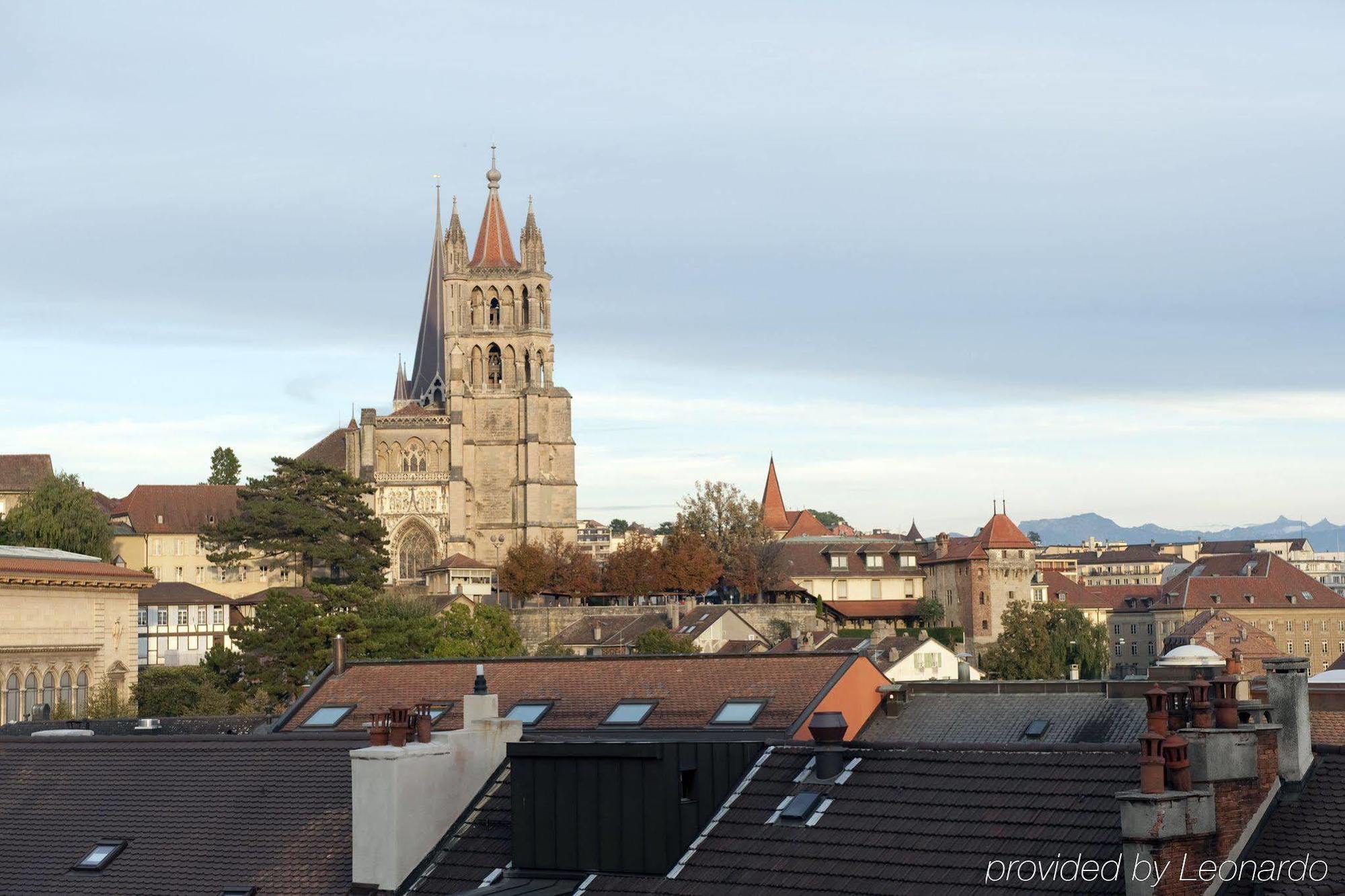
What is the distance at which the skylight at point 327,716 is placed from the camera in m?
32.1

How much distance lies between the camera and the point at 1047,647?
4171 inches

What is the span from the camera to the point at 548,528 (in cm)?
12675

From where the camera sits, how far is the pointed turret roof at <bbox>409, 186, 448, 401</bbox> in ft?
490

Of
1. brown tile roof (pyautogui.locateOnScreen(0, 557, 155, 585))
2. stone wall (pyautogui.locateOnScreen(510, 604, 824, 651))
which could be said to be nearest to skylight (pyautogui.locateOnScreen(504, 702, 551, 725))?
brown tile roof (pyautogui.locateOnScreen(0, 557, 155, 585))

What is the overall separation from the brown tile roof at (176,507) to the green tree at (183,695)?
48372 mm

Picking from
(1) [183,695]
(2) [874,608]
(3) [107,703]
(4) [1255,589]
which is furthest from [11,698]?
(4) [1255,589]

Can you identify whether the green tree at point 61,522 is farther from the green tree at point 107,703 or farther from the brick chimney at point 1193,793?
the brick chimney at point 1193,793

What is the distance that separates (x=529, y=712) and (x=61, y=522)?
258 ft

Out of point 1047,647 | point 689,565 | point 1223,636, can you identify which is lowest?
point 1047,647

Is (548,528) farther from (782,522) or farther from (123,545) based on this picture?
(782,522)

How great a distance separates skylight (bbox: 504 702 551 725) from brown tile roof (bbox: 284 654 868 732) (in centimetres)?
15

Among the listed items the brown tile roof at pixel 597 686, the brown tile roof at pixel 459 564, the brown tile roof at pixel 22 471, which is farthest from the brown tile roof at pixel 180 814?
the brown tile roof at pixel 22 471

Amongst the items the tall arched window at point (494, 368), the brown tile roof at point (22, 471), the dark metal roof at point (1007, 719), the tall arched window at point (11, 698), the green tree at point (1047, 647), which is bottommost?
the green tree at point (1047, 647)

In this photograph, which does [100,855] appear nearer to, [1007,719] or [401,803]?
[401,803]
